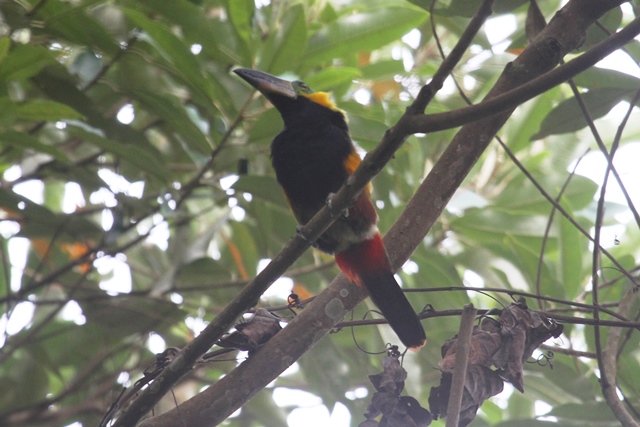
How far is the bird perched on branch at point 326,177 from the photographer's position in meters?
2.58

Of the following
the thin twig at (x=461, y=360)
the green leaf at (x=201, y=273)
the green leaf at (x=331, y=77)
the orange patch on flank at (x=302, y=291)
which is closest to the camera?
the thin twig at (x=461, y=360)

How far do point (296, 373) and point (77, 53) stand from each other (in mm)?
2365

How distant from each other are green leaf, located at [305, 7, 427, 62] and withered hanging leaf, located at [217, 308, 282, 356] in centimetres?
154

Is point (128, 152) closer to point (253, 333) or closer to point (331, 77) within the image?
point (331, 77)

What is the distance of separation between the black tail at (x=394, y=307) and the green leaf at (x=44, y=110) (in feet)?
3.90

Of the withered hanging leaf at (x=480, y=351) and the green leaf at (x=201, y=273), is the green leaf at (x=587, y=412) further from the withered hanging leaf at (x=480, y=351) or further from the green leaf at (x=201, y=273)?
the green leaf at (x=201, y=273)

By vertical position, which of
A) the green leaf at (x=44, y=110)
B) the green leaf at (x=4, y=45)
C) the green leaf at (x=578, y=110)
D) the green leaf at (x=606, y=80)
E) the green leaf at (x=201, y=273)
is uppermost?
the green leaf at (x=4, y=45)

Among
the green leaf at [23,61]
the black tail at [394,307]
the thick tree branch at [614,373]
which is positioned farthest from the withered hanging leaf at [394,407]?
the green leaf at [23,61]

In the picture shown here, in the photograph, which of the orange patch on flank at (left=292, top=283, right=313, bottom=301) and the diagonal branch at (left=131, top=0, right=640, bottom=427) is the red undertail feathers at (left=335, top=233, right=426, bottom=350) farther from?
the orange patch on flank at (left=292, top=283, right=313, bottom=301)

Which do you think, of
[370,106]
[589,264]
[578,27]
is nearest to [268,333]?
[578,27]

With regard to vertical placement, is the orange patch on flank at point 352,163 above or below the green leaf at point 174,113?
below

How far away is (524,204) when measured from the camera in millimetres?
3398

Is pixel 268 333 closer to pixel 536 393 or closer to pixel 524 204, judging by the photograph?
pixel 536 393

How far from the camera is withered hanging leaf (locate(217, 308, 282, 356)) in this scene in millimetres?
1923
